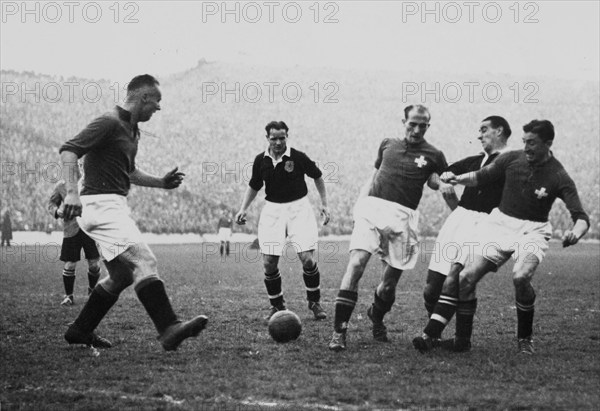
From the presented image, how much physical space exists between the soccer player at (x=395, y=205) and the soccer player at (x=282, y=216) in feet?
5.58

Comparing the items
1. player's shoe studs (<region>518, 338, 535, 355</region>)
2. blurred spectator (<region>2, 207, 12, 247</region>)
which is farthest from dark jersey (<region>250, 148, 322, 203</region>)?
blurred spectator (<region>2, 207, 12, 247</region>)

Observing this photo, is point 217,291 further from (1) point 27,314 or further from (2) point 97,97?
(2) point 97,97

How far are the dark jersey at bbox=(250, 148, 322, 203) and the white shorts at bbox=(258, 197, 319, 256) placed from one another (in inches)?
3.5

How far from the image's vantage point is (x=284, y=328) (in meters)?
6.94

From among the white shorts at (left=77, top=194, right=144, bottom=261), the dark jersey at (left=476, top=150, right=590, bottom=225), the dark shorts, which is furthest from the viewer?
the dark shorts

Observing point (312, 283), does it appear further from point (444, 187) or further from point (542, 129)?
point (542, 129)

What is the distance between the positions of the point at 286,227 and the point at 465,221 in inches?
93.9

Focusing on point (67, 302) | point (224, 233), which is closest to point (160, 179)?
point (67, 302)

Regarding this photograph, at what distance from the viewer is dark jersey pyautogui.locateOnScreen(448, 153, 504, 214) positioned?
729cm

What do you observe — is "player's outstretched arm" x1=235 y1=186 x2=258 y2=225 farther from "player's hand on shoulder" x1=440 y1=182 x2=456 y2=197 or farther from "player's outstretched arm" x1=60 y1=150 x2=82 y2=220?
"player's outstretched arm" x1=60 y1=150 x2=82 y2=220

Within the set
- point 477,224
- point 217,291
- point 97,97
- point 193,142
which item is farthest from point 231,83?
point 477,224

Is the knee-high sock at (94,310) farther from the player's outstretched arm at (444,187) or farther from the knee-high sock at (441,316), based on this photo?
the player's outstretched arm at (444,187)

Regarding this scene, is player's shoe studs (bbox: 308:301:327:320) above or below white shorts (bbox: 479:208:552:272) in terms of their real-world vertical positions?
below

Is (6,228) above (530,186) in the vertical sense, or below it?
below
